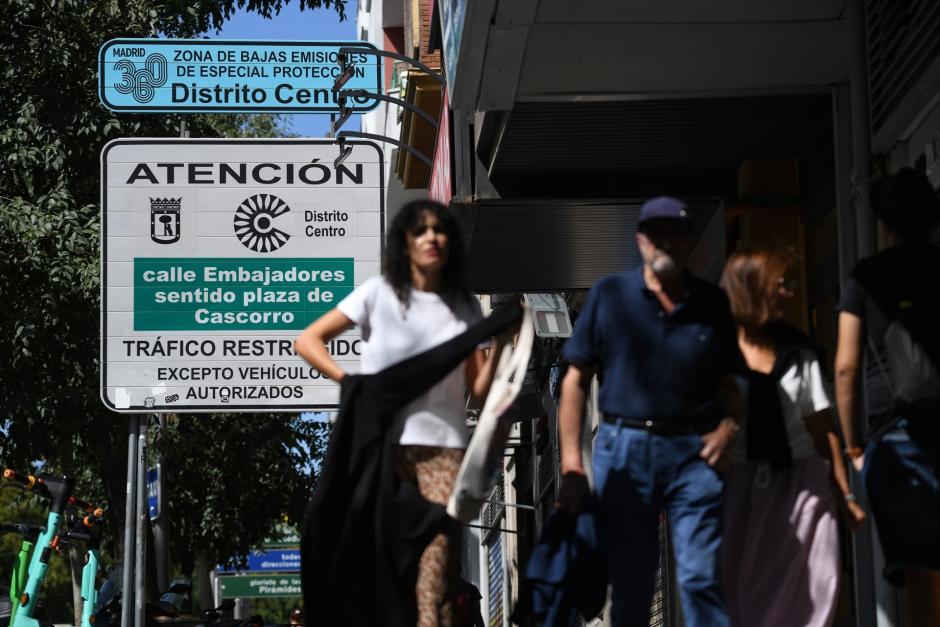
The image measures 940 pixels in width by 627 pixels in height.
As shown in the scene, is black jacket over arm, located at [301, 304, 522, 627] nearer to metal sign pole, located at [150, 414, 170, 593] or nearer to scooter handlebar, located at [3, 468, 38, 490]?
scooter handlebar, located at [3, 468, 38, 490]

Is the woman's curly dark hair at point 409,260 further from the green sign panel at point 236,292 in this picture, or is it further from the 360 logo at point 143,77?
the 360 logo at point 143,77

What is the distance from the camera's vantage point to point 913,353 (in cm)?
532

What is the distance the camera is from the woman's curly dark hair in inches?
237

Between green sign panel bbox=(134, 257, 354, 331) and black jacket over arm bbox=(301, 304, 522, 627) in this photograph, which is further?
green sign panel bbox=(134, 257, 354, 331)

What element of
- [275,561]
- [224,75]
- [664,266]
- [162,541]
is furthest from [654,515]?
[275,561]

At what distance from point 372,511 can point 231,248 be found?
6.60 m

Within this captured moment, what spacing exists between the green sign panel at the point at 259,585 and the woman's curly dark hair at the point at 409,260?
40.3m

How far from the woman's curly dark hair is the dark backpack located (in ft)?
4.83

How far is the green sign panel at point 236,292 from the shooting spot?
1210cm

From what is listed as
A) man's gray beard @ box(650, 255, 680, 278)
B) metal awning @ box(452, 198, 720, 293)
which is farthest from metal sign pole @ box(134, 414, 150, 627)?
man's gray beard @ box(650, 255, 680, 278)

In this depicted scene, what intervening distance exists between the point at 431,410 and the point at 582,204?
227 inches

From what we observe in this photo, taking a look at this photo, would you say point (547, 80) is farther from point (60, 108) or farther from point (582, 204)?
point (60, 108)

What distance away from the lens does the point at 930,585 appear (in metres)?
7.50

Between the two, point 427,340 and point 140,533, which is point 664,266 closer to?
point 427,340
